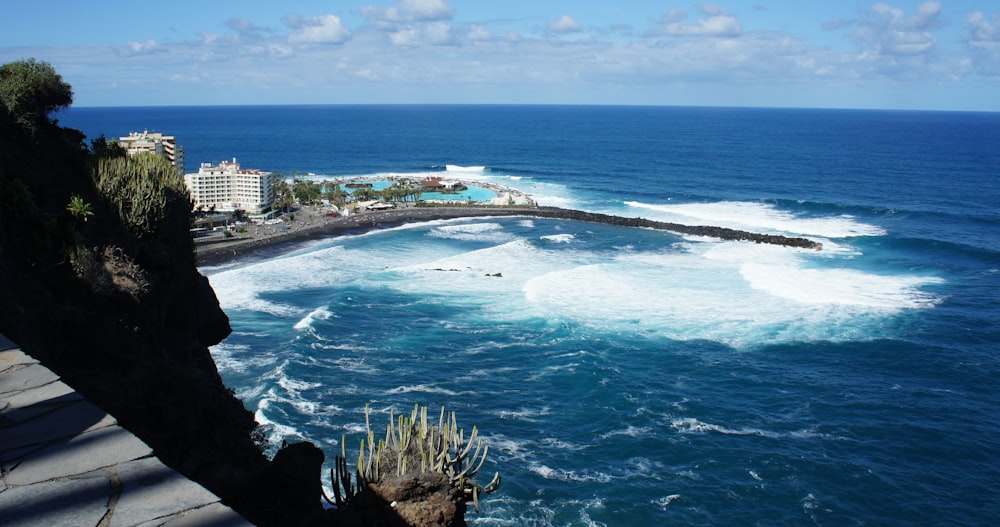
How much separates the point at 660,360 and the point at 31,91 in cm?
3122

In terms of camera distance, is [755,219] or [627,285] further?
[755,219]

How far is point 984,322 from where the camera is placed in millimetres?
49750

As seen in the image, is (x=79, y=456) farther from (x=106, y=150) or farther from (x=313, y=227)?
(x=313, y=227)

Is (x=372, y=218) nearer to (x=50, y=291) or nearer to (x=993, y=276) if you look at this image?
(x=993, y=276)

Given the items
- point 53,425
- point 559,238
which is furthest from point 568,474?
point 559,238

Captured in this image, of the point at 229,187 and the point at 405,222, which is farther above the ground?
the point at 229,187

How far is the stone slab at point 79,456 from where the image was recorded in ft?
18.1

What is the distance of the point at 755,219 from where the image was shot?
91375 millimetres

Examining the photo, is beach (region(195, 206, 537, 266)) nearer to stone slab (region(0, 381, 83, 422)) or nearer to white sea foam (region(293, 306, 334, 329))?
white sea foam (region(293, 306, 334, 329))

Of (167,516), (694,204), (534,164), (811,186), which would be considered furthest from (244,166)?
(167,516)

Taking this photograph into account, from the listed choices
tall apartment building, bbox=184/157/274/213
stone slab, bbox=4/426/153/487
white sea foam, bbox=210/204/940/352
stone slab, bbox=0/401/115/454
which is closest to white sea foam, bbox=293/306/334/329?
white sea foam, bbox=210/204/940/352

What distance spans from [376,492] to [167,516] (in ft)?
34.0

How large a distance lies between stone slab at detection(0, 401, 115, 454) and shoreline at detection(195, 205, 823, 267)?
62.5 meters

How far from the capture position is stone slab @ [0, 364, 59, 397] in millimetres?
6965
